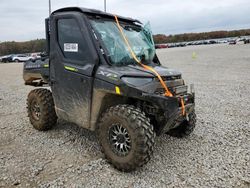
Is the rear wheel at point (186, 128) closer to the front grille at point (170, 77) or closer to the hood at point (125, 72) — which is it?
the front grille at point (170, 77)

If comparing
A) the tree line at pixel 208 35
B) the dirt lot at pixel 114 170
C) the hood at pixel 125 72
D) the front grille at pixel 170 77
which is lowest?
the dirt lot at pixel 114 170

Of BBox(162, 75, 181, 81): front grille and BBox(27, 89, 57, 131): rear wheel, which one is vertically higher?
BBox(162, 75, 181, 81): front grille

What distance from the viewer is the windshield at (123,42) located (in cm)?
430

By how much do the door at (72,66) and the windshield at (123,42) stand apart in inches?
10.1

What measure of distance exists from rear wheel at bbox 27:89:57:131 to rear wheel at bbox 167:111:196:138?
2440mm

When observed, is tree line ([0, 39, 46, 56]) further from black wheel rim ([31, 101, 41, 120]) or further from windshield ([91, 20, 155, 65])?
windshield ([91, 20, 155, 65])

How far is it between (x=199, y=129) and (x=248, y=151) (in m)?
1.32

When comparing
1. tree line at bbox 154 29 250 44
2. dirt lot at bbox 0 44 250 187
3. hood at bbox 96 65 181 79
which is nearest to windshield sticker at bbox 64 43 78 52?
hood at bbox 96 65 181 79

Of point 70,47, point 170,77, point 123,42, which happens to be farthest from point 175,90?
point 70,47

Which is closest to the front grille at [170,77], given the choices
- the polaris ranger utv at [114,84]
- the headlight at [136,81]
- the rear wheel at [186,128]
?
the polaris ranger utv at [114,84]

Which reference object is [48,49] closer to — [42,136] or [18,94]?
[42,136]

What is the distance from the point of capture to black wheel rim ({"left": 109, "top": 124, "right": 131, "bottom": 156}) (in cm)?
393

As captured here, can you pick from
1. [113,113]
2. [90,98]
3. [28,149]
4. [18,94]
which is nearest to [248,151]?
[113,113]

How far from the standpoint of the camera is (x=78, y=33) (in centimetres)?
448
